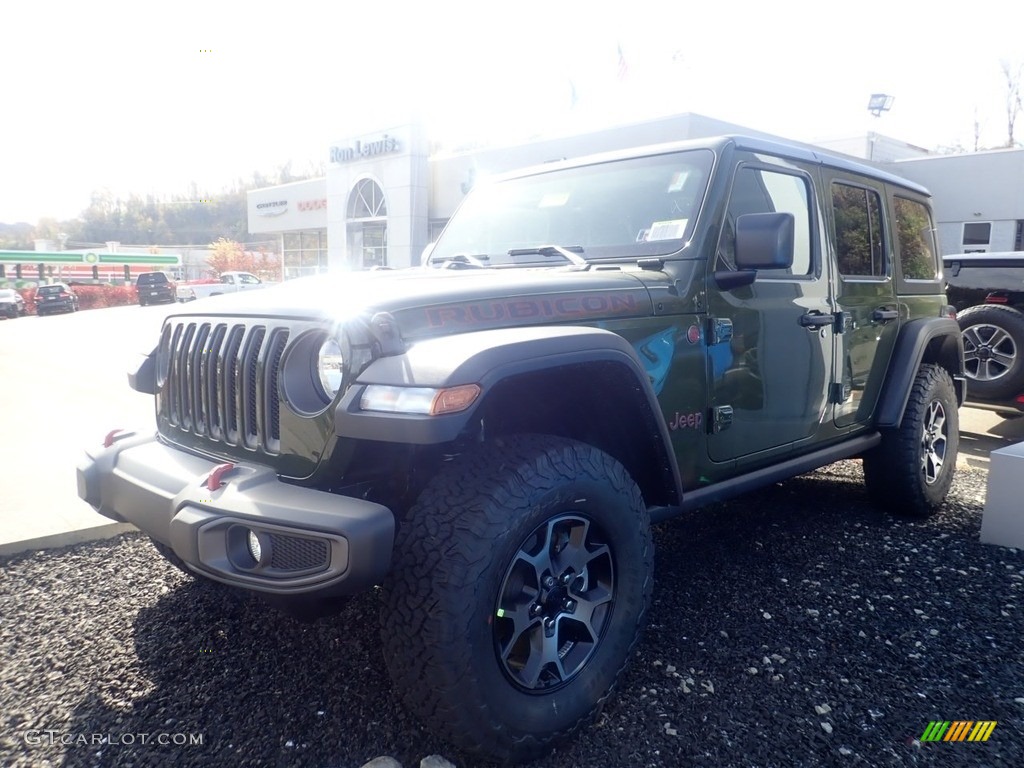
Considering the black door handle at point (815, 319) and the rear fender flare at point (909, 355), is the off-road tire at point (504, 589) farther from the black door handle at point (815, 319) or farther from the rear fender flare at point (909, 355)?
the rear fender flare at point (909, 355)

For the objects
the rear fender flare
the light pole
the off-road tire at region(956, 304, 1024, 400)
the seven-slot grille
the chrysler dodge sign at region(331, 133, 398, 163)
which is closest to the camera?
the seven-slot grille

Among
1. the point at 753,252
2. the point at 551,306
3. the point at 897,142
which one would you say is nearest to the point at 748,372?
the point at 753,252

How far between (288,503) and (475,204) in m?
2.38

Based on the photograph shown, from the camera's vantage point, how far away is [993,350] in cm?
727

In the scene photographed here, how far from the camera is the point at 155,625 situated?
314 centimetres

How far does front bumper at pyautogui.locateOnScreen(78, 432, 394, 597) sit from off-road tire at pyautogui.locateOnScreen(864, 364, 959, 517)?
341 centimetres

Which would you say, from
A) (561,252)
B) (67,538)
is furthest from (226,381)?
(67,538)

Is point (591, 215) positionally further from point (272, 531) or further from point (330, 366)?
point (272, 531)

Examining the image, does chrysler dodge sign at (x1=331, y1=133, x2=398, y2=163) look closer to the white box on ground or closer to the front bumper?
the white box on ground

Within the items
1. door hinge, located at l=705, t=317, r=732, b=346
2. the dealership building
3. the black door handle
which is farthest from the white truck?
door hinge, located at l=705, t=317, r=732, b=346

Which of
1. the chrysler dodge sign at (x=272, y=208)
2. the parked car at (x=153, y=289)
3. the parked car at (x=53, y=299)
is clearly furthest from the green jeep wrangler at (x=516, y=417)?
the parked car at (x=153, y=289)

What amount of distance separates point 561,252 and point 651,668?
5.46 feet

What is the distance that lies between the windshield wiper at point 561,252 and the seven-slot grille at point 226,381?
127 cm

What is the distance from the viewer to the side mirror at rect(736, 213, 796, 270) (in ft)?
9.41
